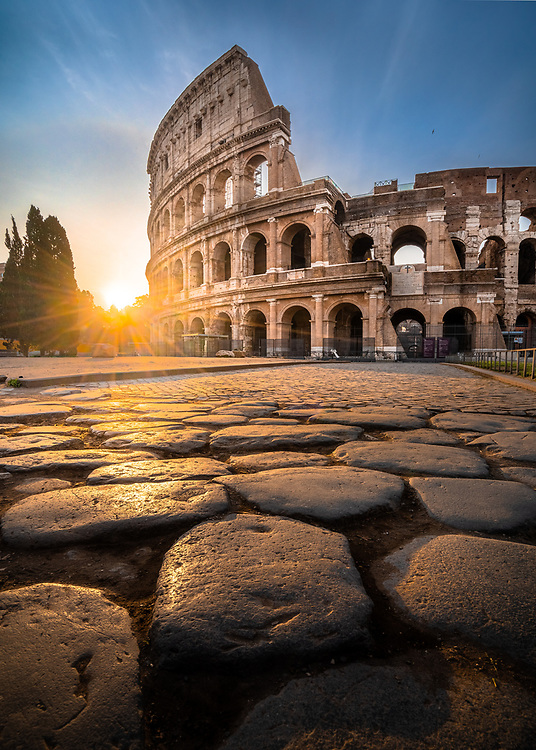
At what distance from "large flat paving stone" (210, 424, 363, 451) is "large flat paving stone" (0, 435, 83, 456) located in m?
0.85

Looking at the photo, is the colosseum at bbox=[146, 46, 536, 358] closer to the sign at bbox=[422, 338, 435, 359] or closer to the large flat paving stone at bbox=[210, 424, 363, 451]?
the sign at bbox=[422, 338, 435, 359]

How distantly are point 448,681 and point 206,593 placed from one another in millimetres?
477

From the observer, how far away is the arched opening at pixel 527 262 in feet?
81.1

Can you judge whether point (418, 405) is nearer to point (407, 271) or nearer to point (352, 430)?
point (352, 430)

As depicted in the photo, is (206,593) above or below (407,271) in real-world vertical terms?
below

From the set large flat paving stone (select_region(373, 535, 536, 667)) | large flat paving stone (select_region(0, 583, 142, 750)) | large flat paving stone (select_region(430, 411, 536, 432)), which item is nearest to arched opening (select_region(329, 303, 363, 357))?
large flat paving stone (select_region(430, 411, 536, 432))

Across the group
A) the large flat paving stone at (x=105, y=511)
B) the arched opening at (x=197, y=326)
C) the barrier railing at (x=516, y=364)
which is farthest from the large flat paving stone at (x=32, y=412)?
the arched opening at (x=197, y=326)

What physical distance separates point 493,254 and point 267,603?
3167 cm

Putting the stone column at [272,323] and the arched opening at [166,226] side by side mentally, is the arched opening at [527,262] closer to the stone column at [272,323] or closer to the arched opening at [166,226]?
the stone column at [272,323]

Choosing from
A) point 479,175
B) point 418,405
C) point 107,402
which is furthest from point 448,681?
point 479,175

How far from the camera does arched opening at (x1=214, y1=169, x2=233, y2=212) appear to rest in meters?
23.8

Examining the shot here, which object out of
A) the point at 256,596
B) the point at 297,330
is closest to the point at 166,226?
the point at 297,330

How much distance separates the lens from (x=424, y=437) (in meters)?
2.26

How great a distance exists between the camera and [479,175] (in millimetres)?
24547
